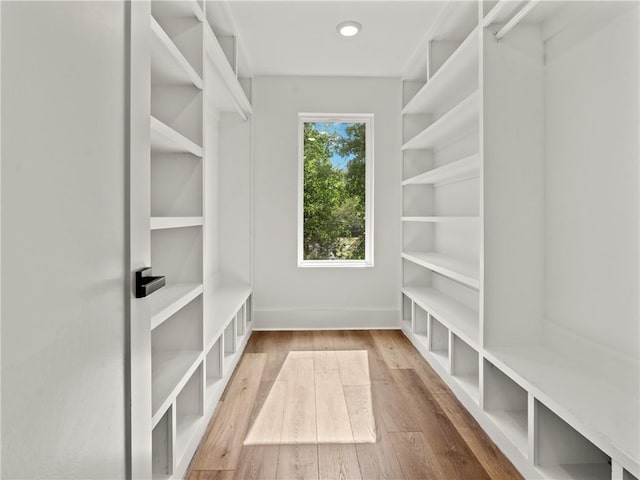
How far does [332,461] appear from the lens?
171cm

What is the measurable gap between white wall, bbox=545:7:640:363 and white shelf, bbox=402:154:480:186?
14.0 inches

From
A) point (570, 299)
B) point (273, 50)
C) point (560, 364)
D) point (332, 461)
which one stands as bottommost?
point (332, 461)

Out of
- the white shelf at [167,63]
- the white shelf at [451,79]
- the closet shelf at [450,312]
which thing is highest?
the white shelf at [451,79]

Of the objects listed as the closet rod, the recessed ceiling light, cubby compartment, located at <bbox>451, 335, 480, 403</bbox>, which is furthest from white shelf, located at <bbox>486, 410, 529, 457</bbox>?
the recessed ceiling light

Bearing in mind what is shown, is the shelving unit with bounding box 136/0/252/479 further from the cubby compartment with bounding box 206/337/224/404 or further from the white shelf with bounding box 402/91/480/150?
the white shelf with bounding box 402/91/480/150

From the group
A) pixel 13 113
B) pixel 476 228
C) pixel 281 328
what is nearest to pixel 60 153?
pixel 13 113

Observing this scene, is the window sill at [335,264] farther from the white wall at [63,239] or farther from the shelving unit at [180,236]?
the white wall at [63,239]

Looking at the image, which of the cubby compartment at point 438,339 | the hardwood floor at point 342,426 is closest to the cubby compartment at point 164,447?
the hardwood floor at point 342,426

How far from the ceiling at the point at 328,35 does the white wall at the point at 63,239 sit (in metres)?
2.08

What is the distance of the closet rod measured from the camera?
1704 mm

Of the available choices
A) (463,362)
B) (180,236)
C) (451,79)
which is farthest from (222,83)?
(463,362)

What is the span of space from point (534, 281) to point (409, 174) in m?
1.90

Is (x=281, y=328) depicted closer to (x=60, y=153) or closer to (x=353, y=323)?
(x=353, y=323)

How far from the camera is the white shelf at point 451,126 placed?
224 cm
